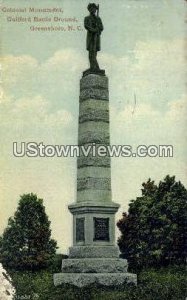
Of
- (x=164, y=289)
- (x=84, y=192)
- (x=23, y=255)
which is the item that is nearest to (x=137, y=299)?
(x=164, y=289)

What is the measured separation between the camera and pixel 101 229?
1389 cm

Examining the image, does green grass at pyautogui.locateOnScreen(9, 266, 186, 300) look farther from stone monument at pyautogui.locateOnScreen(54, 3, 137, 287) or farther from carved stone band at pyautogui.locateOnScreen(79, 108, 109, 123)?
carved stone band at pyautogui.locateOnScreen(79, 108, 109, 123)

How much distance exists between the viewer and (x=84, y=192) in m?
14.1

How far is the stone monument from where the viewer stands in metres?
13.6

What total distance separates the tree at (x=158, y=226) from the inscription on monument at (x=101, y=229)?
393cm

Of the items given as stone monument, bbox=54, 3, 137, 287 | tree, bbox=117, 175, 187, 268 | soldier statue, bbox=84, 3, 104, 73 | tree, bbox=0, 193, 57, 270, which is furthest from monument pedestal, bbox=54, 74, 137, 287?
tree, bbox=0, 193, 57, 270

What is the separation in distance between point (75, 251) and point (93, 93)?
4240 mm

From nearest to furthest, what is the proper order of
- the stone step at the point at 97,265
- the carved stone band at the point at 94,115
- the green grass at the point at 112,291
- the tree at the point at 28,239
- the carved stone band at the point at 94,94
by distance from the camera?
the green grass at the point at 112,291, the stone step at the point at 97,265, the carved stone band at the point at 94,115, the carved stone band at the point at 94,94, the tree at the point at 28,239

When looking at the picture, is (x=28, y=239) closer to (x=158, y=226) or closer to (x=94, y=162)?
(x=158, y=226)

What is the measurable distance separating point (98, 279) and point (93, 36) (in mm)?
6362

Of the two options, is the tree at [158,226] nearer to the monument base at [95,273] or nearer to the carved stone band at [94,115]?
the carved stone band at [94,115]

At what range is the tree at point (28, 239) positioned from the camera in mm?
18575

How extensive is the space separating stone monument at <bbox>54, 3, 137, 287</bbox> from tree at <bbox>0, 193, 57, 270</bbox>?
4.13 metres

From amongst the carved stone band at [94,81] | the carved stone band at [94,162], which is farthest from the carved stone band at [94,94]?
the carved stone band at [94,162]
